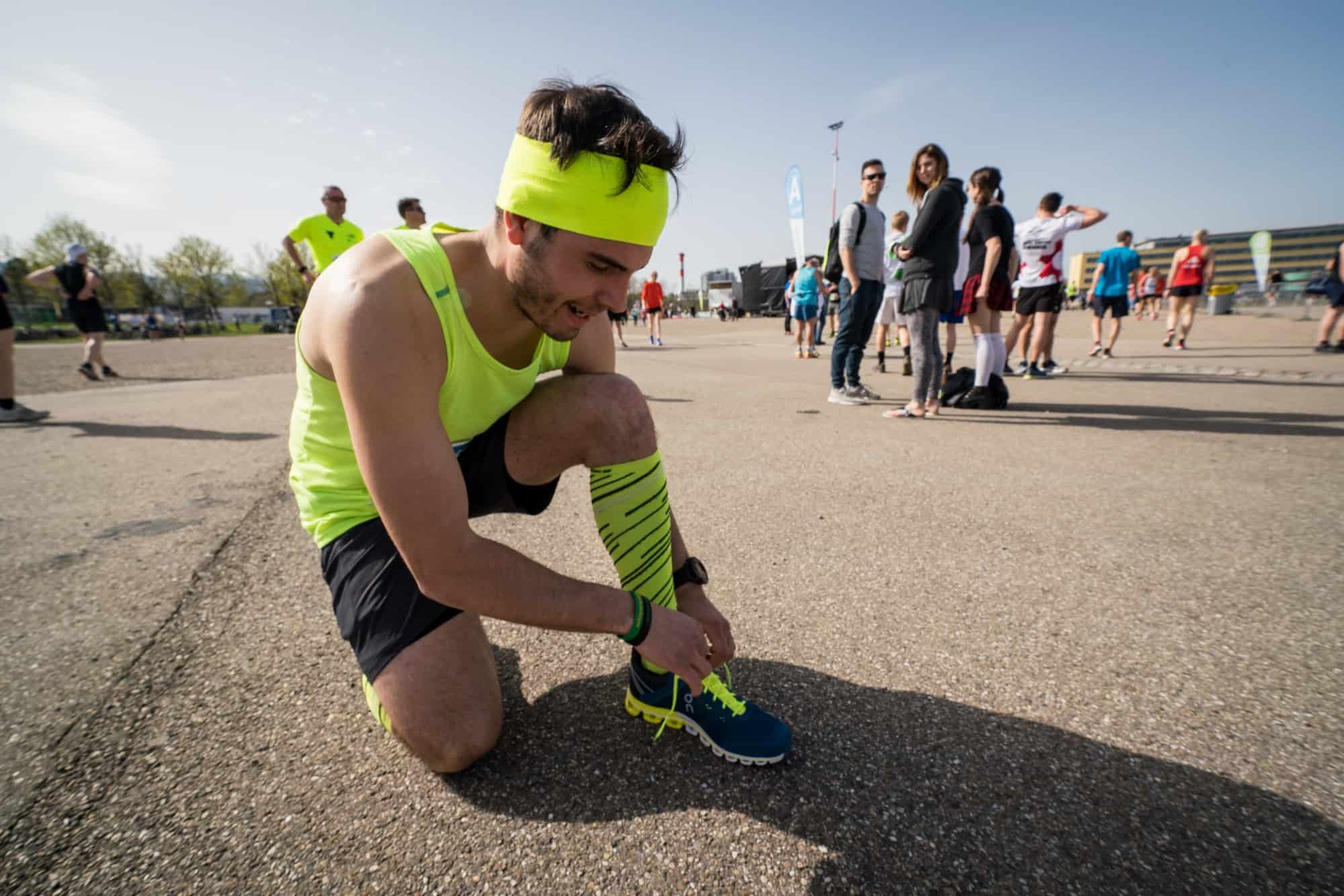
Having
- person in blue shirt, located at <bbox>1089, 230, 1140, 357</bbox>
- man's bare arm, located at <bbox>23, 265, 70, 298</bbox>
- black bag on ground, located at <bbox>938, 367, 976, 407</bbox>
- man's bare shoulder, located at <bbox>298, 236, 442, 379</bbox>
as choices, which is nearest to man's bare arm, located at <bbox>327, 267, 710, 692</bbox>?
man's bare shoulder, located at <bbox>298, 236, 442, 379</bbox>

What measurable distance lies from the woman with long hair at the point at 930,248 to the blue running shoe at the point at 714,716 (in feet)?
13.5

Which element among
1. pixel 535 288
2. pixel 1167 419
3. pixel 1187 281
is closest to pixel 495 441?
pixel 535 288

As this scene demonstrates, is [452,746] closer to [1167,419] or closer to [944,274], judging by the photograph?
[944,274]

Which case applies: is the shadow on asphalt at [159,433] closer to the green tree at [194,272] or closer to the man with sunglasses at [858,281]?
the man with sunglasses at [858,281]

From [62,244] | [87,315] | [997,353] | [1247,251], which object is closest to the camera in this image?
[997,353]

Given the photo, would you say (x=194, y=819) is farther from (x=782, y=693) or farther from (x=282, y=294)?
(x=282, y=294)

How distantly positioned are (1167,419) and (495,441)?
18.2 ft

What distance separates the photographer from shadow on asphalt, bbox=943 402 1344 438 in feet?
14.2

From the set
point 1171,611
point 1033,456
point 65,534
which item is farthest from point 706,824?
point 1033,456

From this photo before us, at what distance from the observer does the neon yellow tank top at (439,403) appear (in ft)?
4.45

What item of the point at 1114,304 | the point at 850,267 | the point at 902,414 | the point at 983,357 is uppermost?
the point at 850,267

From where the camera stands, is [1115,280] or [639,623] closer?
[639,623]

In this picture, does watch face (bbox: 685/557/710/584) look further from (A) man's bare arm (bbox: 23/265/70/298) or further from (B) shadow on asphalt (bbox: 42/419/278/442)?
(A) man's bare arm (bbox: 23/265/70/298)

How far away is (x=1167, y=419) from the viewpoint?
4.77m
